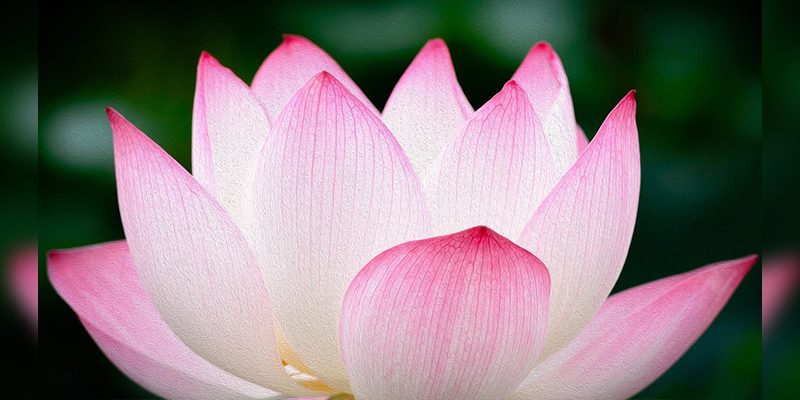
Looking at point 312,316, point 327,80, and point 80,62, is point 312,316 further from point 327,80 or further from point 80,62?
point 80,62

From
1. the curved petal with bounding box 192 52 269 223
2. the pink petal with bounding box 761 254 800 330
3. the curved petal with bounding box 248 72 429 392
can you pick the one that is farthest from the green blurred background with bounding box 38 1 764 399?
the curved petal with bounding box 248 72 429 392

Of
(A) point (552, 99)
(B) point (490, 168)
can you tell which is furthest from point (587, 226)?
(A) point (552, 99)

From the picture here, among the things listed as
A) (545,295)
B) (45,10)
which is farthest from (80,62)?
(545,295)

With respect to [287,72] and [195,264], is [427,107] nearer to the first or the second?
[287,72]

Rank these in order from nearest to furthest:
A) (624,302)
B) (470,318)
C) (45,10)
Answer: (470,318), (624,302), (45,10)

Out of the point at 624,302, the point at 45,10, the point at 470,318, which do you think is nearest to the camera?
the point at 470,318

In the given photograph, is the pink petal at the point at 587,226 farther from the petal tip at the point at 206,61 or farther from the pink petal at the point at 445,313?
the petal tip at the point at 206,61

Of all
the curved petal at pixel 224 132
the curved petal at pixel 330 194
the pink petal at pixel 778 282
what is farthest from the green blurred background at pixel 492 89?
the curved petal at pixel 330 194

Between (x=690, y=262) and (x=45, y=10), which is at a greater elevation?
(x=45, y=10)

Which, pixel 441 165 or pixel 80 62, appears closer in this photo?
pixel 441 165
